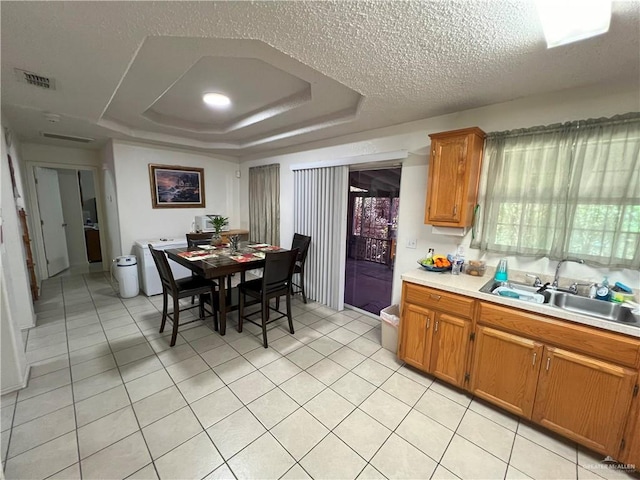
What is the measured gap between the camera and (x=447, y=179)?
225cm

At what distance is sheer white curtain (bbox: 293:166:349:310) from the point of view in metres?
3.39

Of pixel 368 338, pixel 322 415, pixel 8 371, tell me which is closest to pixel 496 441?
pixel 322 415

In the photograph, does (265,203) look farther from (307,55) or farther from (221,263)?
(307,55)

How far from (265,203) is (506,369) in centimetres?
382

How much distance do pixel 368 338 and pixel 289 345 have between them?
0.88m

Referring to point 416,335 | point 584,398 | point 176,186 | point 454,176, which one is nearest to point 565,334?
point 584,398

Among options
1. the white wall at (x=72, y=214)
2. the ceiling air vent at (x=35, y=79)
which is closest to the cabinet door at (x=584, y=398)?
the ceiling air vent at (x=35, y=79)

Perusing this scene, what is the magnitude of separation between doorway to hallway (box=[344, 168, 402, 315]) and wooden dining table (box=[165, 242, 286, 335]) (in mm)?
1453

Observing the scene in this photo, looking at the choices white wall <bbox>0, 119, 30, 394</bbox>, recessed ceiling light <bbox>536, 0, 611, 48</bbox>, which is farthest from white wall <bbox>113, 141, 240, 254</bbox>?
recessed ceiling light <bbox>536, 0, 611, 48</bbox>

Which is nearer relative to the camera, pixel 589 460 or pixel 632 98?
pixel 589 460

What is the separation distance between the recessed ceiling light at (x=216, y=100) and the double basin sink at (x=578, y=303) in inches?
Result: 118

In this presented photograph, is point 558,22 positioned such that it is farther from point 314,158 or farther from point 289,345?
point 289,345

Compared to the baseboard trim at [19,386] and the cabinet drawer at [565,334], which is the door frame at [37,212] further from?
the cabinet drawer at [565,334]

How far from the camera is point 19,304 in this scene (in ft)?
9.09
